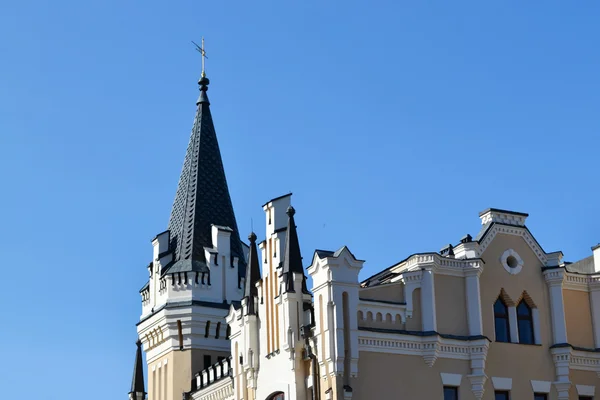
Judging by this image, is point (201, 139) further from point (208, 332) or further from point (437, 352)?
point (437, 352)

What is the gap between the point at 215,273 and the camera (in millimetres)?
43469

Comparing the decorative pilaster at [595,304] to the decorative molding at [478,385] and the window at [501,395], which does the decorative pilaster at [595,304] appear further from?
the decorative molding at [478,385]

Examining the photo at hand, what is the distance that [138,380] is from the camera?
46531 millimetres

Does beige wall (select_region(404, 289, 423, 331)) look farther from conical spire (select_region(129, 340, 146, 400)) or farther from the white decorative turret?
conical spire (select_region(129, 340, 146, 400))

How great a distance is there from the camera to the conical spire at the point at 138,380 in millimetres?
46125

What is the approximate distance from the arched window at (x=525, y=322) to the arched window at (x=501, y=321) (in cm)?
45

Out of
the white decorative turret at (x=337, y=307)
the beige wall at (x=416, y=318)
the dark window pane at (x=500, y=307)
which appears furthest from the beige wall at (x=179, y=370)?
the dark window pane at (x=500, y=307)

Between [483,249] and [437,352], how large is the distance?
3751 mm

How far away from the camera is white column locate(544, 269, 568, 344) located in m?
34.5

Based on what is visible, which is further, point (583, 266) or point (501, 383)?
point (583, 266)

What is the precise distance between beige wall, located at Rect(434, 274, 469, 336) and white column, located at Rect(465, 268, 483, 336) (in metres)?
0.14

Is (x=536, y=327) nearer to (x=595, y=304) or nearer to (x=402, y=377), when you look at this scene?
(x=595, y=304)

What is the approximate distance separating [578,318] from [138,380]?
63.3 feet

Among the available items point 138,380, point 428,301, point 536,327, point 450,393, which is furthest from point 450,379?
point 138,380
